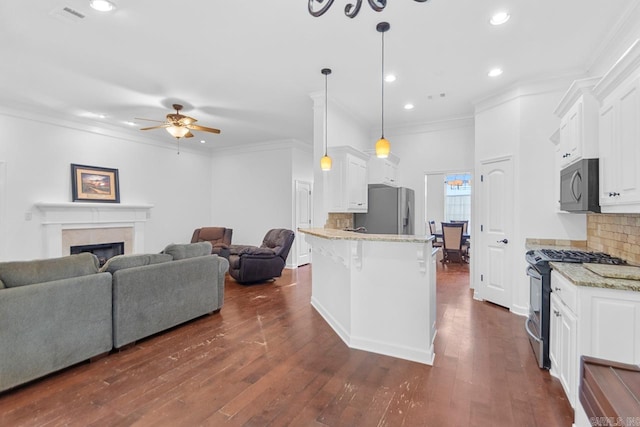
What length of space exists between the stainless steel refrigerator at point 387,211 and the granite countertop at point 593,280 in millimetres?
2723

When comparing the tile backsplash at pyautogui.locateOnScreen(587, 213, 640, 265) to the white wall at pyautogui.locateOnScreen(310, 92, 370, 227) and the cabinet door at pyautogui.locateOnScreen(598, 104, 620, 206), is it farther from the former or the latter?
the white wall at pyautogui.locateOnScreen(310, 92, 370, 227)

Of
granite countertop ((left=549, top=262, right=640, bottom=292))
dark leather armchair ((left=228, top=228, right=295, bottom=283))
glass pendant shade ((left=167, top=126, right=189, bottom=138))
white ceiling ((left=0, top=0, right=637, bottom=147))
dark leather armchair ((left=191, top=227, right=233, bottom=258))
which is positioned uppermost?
white ceiling ((left=0, top=0, right=637, bottom=147))

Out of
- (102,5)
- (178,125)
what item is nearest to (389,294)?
(102,5)

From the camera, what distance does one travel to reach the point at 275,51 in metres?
3.29

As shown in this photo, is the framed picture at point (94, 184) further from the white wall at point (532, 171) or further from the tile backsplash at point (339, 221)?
the white wall at point (532, 171)

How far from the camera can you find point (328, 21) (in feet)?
9.09

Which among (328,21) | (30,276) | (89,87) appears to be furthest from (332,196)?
(89,87)

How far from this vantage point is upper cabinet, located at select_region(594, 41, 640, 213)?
6.20ft

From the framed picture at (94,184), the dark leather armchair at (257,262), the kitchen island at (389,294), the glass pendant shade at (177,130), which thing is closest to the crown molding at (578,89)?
→ the kitchen island at (389,294)

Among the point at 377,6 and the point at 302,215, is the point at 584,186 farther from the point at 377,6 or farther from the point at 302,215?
the point at 302,215

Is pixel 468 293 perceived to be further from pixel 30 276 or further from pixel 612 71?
pixel 30 276

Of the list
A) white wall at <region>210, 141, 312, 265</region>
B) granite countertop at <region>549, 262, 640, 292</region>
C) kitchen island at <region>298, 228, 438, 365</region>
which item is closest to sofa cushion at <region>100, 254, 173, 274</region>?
kitchen island at <region>298, 228, 438, 365</region>

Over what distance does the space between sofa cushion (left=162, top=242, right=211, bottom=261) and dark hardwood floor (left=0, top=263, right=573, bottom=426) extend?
2.73ft

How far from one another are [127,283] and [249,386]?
5.25ft
